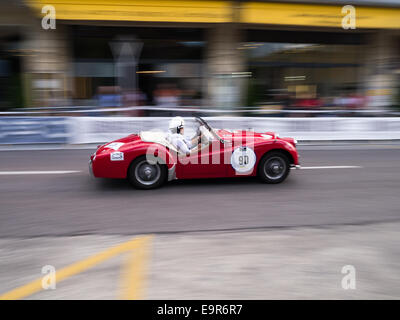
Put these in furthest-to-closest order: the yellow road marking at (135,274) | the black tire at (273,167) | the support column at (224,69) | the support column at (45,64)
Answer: the support column at (224,69), the support column at (45,64), the black tire at (273,167), the yellow road marking at (135,274)

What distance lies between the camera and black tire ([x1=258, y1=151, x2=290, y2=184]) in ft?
20.9

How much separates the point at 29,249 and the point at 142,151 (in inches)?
95.4

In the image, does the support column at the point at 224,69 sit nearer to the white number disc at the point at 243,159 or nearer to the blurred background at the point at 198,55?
the blurred background at the point at 198,55

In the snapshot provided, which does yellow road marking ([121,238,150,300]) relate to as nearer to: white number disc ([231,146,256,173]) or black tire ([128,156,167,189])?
black tire ([128,156,167,189])

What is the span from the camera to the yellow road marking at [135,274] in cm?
309

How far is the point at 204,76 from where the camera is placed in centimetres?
1476

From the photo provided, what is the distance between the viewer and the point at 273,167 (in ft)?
21.1

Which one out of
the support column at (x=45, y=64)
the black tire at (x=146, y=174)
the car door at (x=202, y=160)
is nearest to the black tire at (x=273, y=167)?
the car door at (x=202, y=160)

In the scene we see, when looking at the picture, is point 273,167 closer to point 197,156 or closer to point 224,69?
point 197,156

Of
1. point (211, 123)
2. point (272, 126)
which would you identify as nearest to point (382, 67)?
point (272, 126)

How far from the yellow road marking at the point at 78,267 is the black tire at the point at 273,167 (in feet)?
9.31

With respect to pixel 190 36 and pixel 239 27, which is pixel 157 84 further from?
pixel 239 27

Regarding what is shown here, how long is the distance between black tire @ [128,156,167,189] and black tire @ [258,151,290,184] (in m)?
1.72

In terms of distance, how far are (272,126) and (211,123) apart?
191cm
